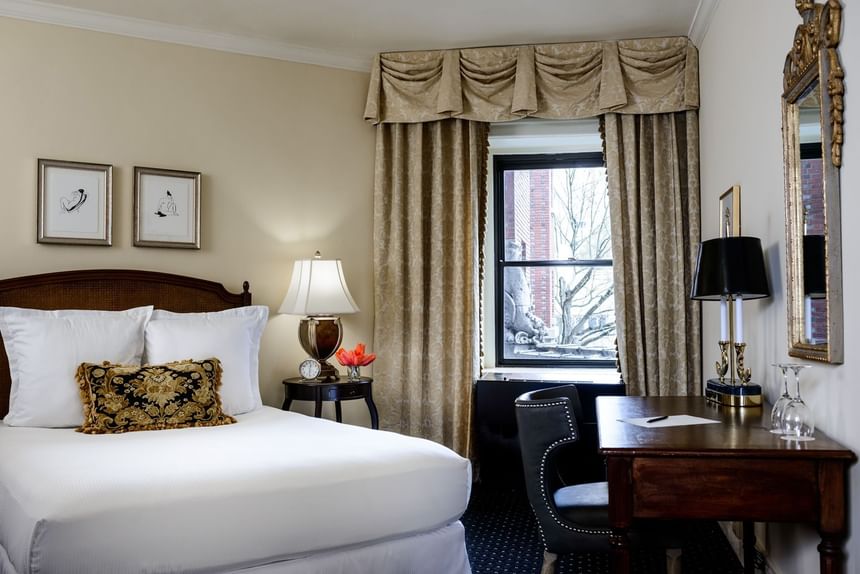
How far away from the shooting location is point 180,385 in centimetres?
351

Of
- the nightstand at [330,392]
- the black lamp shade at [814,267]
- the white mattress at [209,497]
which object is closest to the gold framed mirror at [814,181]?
the black lamp shade at [814,267]

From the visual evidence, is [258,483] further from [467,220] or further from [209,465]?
[467,220]

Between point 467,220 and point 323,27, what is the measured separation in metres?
1.42

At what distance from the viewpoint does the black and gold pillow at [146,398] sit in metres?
3.34

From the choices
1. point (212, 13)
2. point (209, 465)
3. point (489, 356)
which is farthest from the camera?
point (489, 356)

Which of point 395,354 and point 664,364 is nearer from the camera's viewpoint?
point 664,364

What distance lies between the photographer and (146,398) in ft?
11.2

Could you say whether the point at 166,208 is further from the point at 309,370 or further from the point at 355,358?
the point at 355,358

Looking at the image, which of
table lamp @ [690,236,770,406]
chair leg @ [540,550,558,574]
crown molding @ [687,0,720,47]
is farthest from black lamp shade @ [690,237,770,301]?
crown molding @ [687,0,720,47]

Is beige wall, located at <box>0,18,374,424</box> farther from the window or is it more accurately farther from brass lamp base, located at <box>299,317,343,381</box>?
the window

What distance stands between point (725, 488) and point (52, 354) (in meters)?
2.82

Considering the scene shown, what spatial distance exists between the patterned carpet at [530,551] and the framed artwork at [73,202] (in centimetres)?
249

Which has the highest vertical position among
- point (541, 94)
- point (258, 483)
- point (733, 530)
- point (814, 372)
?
point (541, 94)

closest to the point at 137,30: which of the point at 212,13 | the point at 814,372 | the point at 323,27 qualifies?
the point at 212,13
